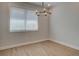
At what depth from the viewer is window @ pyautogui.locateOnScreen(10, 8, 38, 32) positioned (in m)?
2.04

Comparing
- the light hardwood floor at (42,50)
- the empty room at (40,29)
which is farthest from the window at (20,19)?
the light hardwood floor at (42,50)

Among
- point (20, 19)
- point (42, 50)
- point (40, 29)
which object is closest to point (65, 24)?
point (40, 29)

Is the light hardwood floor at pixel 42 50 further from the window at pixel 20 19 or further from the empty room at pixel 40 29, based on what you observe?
the window at pixel 20 19

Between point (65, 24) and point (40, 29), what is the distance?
0.53 metres

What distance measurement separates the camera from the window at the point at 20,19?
2.04 meters

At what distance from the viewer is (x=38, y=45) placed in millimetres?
2127

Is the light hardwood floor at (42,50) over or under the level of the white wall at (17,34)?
under

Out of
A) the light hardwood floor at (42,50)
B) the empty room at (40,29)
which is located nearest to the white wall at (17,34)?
the empty room at (40,29)

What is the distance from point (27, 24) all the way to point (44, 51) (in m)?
0.65

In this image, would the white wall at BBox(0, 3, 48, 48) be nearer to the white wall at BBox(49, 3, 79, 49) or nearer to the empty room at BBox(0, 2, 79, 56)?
the empty room at BBox(0, 2, 79, 56)

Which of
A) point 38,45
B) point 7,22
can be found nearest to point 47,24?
point 38,45

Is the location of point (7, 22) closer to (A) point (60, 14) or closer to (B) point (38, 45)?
(B) point (38, 45)

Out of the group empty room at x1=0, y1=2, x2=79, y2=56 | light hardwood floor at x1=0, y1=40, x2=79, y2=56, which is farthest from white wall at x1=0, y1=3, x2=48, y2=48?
light hardwood floor at x1=0, y1=40, x2=79, y2=56

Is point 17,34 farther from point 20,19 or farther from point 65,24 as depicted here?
point 65,24
